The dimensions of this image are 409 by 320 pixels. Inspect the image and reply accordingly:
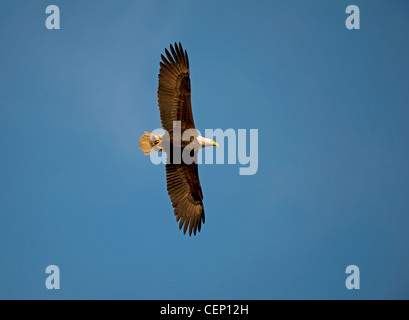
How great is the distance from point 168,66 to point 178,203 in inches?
122

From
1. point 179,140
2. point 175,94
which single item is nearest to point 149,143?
point 179,140

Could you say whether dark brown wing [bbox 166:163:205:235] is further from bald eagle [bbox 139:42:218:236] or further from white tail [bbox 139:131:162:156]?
white tail [bbox 139:131:162:156]

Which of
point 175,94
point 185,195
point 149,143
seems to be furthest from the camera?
point 185,195

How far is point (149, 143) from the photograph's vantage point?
10.8m

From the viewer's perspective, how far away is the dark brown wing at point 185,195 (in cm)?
1122

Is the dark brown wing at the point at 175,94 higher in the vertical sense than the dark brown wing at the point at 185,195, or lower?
higher

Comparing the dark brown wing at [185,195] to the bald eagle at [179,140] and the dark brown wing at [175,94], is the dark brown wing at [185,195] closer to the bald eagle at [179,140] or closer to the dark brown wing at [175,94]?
the bald eagle at [179,140]

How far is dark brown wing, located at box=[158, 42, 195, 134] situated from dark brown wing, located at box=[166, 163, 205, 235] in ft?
3.88

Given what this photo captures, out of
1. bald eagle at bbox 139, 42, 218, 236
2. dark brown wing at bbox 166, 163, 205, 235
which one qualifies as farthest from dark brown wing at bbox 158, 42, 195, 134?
dark brown wing at bbox 166, 163, 205, 235

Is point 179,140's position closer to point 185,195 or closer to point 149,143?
point 149,143

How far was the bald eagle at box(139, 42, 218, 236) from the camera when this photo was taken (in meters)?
10.3

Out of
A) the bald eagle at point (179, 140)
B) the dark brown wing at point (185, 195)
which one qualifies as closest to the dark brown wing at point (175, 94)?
the bald eagle at point (179, 140)

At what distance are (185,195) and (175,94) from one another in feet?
8.03

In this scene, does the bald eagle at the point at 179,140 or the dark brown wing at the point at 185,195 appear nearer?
the bald eagle at the point at 179,140
